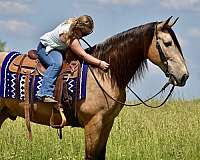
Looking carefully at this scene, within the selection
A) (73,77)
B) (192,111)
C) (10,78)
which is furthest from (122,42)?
(192,111)

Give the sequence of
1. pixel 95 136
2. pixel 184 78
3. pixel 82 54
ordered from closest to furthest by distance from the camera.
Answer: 1. pixel 184 78
2. pixel 95 136
3. pixel 82 54

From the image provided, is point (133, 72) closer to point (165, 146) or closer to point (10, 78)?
point (10, 78)

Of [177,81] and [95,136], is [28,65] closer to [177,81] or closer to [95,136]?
[95,136]

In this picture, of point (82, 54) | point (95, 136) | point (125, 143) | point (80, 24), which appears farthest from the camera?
point (125, 143)

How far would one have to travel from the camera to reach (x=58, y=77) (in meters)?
5.35

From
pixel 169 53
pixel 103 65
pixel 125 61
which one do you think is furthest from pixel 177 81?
pixel 103 65

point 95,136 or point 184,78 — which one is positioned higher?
point 184,78

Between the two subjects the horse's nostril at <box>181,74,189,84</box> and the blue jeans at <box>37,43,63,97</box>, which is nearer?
the horse's nostril at <box>181,74,189,84</box>

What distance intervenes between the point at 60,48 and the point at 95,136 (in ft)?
3.79

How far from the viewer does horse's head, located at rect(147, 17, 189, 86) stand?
4.95 metres

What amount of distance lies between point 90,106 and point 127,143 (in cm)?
258

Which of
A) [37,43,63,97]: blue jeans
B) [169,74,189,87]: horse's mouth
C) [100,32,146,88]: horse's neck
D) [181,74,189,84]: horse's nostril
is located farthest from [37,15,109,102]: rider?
[181,74,189,84]: horse's nostril

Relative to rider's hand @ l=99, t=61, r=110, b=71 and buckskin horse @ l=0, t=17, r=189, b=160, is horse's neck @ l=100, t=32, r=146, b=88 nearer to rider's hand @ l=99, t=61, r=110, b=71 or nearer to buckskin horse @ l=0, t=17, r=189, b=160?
buckskin horse @ l=0, t=17, r=189, b=160

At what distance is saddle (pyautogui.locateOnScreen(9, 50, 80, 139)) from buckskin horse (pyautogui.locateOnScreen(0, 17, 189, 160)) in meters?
0.11
